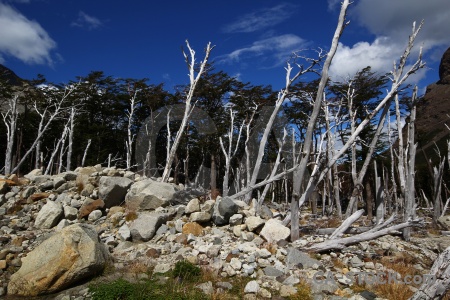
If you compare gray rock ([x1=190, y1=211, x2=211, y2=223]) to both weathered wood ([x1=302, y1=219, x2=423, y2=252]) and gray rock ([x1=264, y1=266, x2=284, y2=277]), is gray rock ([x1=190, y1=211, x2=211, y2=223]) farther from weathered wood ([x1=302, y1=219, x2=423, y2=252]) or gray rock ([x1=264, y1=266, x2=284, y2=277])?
gray rock ([x1=264, y1=266, x2=284, y2=277])

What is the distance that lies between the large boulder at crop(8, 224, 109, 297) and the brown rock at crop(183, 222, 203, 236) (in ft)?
7.38

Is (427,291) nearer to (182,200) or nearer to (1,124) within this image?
(182,200)

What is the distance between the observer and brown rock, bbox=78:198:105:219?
968cm

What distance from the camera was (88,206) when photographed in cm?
979

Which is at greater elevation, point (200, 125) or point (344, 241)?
point (200, 125)

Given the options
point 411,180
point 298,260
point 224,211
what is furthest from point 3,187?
point 411,180

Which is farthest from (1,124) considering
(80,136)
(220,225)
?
(220,225)

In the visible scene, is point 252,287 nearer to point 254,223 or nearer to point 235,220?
point 254,223

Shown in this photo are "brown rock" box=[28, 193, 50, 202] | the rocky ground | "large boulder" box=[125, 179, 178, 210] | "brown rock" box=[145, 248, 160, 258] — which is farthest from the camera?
"brown rock" box=[28, 193, 50, 202]

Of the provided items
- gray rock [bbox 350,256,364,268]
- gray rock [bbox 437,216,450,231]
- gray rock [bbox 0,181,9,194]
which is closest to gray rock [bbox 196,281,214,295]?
gray rock [bbox 350,256,364,268]

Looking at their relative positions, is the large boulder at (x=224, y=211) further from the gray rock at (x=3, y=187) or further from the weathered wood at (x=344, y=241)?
the gray rock at (x=3, y=187)

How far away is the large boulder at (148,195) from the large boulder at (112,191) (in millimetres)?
332

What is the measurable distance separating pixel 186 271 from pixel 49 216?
5406 mm

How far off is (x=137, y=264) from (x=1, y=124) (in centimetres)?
2732
